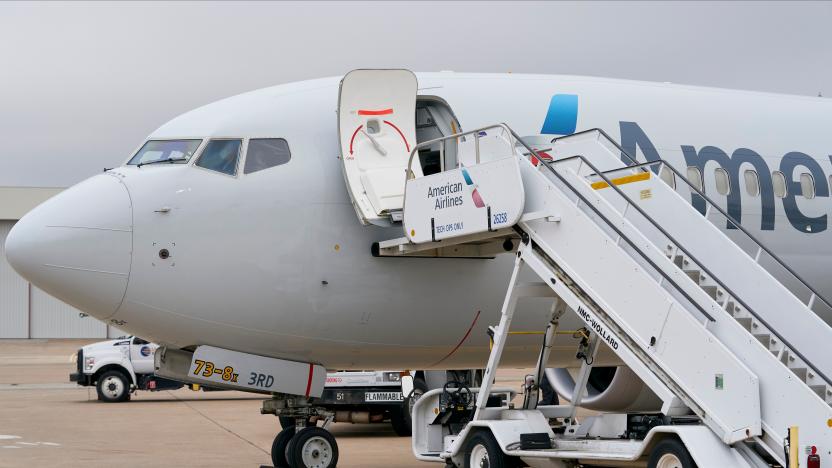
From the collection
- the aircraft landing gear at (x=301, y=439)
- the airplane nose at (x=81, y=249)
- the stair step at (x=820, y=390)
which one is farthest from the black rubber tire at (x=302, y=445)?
the stair step at (x=820, y=390)

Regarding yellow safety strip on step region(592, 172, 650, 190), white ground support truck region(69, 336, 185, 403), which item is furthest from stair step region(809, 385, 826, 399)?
white ground support truck region(69, 336, 185, 403)

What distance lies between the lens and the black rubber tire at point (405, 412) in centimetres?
1984

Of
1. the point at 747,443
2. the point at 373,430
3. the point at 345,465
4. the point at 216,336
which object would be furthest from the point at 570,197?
the point at 373,430

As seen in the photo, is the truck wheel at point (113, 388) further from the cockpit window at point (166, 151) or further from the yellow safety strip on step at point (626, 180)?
the yellow safety strip on step at point (626, 180)

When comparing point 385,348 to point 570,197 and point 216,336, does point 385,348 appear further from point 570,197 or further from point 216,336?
point 570,197

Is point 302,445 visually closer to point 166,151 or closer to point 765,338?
point 166,151

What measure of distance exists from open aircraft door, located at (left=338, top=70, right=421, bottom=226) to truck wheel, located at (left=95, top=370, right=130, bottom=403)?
17398 millimetres

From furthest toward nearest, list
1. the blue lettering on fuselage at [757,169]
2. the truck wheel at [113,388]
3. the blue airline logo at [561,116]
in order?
the truck wheel at [113,388] → the blue lettering on fuselage at [757,169] → the blue airline logo at [561,116]

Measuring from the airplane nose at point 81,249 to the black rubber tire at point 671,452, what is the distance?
5.31 meters

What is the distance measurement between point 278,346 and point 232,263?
1066mm

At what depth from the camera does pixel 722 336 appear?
376 inches

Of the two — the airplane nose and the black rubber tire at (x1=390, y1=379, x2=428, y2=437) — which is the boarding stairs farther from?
the black rubber tire at (x1=390, y1=379, x2=428, y2=437)

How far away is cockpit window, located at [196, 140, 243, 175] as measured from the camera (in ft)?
39.7

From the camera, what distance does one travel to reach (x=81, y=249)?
37.2 ft
